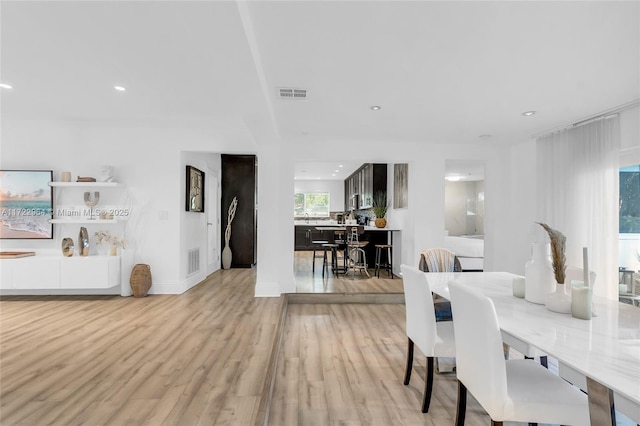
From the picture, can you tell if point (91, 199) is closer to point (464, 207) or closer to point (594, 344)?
Answer: point (594, 344)

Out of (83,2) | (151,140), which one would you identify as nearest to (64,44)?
(83,2)

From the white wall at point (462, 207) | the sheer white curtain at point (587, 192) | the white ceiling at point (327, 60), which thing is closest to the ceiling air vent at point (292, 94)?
the white ceiling at point (327, 60)

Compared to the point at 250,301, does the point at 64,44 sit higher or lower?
higher

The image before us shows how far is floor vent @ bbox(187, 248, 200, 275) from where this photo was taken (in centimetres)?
520

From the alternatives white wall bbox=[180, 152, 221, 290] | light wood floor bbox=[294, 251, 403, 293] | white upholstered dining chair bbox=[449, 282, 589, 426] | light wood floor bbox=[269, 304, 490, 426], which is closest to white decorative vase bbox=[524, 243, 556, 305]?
white upholstered dining chair bbox=[449, 282, 589, 426]

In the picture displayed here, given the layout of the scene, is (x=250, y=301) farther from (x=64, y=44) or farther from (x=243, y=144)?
(x=64, y=44)

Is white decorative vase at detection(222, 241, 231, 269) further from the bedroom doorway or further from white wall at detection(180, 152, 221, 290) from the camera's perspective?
the bedroom doorway

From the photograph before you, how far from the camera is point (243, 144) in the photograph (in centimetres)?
486

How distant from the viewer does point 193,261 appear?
17.6 feet

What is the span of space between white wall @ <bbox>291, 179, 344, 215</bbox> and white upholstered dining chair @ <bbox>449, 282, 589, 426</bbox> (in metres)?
10.9

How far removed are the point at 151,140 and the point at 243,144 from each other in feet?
4.33

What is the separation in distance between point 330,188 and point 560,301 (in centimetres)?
1089

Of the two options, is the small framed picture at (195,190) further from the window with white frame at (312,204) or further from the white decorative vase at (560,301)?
the window with white frame at (312,204)

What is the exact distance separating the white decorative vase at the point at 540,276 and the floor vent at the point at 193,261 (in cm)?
455
